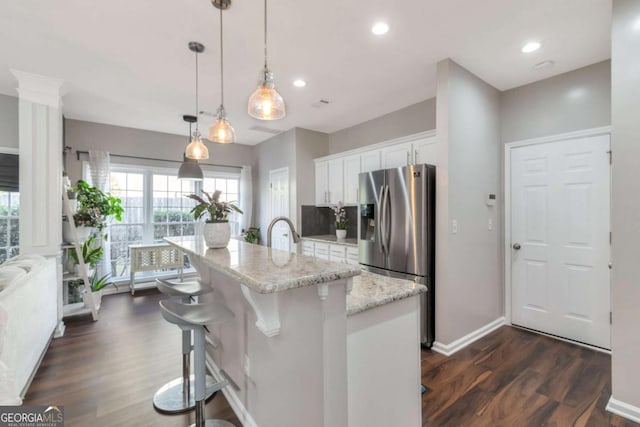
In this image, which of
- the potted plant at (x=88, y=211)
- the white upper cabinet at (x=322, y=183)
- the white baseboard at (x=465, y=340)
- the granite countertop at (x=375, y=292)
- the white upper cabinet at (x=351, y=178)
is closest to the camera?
the granite countertop at (x=375, y=292)

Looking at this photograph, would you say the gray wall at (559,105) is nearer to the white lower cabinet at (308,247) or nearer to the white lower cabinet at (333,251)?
the white lower cabinet at (333,251)

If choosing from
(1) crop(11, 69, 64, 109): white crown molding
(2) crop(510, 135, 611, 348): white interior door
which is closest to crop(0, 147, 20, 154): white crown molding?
(1) crop(11, 69, 64, 109): white crown molding

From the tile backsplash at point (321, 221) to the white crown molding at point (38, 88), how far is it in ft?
10.8

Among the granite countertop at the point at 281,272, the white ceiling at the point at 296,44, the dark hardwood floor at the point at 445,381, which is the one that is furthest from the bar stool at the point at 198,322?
the white ceiling at the point at 296,44

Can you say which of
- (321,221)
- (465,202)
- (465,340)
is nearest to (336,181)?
(321,221)

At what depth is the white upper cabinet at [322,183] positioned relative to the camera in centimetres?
468

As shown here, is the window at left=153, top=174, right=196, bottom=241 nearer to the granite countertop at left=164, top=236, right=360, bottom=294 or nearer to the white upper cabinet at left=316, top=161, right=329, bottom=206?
the white upper cabinet at left=316, top=161, right=329, bottom=206

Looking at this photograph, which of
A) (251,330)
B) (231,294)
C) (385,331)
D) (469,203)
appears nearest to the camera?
(385,331)

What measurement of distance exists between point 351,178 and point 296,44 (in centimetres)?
208

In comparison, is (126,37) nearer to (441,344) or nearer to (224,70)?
(224,70)

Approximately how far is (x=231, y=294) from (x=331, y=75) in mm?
2355

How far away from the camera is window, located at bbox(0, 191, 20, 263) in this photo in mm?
3467

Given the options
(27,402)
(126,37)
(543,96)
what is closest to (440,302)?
(543,96)

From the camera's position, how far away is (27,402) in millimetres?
2064
